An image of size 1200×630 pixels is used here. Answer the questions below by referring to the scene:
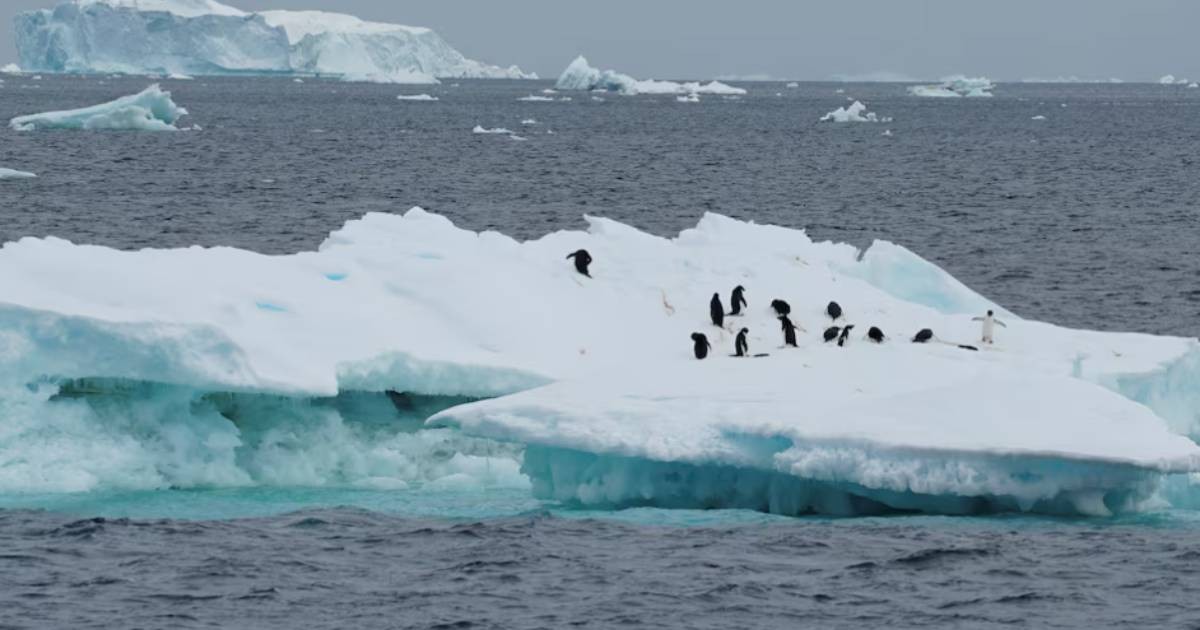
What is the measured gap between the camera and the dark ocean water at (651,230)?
12.3m

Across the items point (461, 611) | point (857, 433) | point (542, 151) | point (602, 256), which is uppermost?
point (542, 151)

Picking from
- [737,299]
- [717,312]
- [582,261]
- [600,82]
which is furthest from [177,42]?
[717,312]

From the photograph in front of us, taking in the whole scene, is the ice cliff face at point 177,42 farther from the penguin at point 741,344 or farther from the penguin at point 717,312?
the penguin at point 741,344

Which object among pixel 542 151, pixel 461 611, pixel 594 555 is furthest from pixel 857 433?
pixel 542 151

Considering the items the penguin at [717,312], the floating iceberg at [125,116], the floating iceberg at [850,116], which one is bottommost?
the penguin at [717,312]

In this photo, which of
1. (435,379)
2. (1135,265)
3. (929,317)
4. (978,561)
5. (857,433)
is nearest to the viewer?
(978,561)

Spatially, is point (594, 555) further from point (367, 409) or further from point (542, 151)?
point (542, 151)

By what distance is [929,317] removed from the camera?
19.9 metres

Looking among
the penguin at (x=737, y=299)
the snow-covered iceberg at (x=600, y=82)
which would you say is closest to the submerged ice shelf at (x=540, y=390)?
the penguin at (x=737, y=299)

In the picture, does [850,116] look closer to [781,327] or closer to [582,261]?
[582,261]

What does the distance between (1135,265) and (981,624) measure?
23368mm

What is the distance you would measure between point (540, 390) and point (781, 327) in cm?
391

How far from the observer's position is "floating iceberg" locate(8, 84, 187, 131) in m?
64.5

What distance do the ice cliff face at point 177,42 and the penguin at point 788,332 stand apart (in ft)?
421
